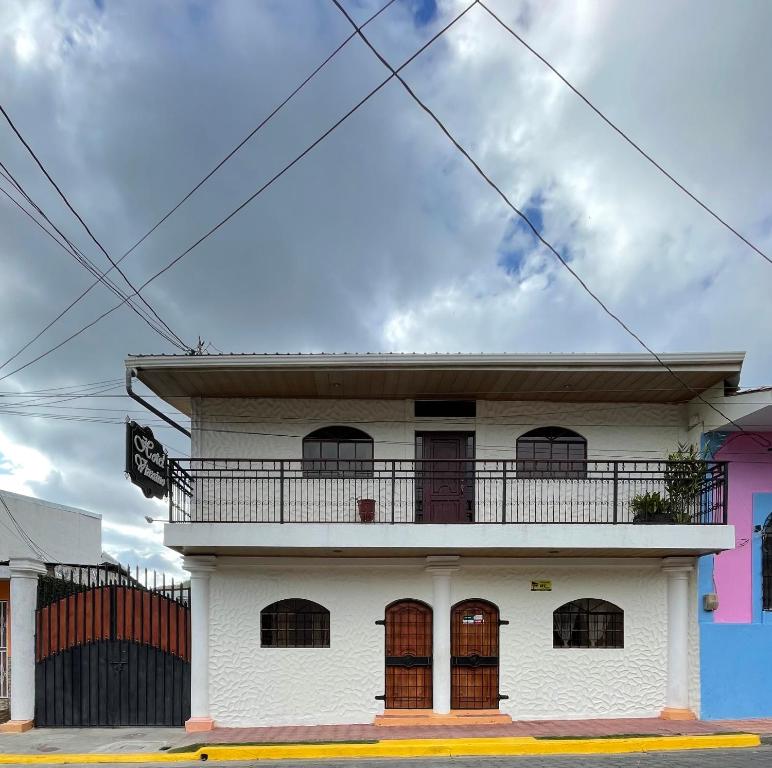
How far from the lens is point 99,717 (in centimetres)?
1080

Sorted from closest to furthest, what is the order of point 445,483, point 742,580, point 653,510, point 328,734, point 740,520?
point 328,734
point 653,510
point 742,580
point 740,520
point 445,483

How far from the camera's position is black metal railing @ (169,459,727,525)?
449 inches

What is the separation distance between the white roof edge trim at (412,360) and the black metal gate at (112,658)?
3.89 metres

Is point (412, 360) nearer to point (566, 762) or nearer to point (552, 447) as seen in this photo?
point (552, 447)

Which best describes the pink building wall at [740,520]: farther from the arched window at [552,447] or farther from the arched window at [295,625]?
the arched window at [295,625]

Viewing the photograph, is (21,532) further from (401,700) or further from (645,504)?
(645,504)

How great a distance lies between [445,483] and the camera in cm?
1195

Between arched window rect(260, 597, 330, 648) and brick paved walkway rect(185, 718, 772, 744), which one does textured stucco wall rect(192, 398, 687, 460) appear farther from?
brick paved walkway rect(185, 718, 772, 744)

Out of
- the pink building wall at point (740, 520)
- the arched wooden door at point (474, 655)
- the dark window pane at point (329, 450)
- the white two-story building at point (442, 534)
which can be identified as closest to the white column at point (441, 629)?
the white two-story building at point (442, 534)

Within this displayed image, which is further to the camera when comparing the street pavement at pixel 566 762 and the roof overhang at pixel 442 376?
the roof overhang at pixel 442 376

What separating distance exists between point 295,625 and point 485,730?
3434 millimetres

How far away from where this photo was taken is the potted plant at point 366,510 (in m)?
11.0

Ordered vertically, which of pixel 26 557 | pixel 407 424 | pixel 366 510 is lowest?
pixel 26 557

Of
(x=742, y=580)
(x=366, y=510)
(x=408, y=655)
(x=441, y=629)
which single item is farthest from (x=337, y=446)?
(x=742, y=580)
